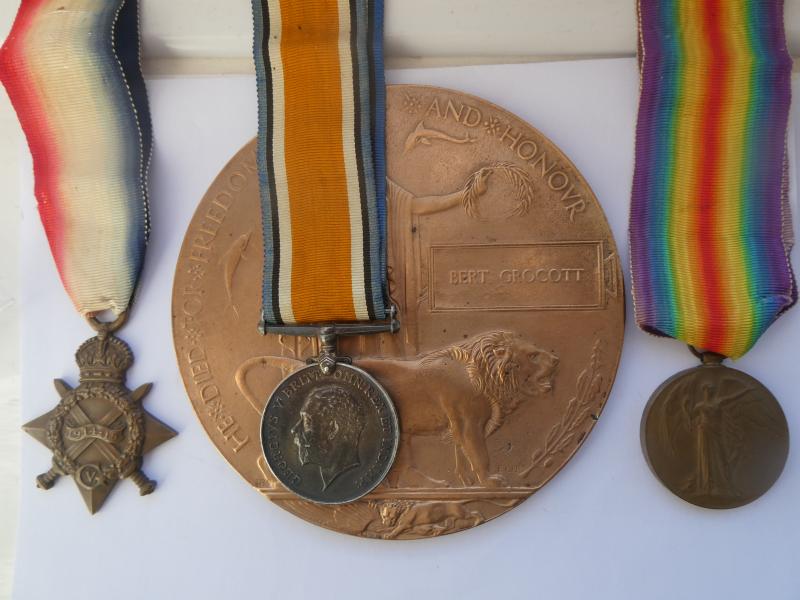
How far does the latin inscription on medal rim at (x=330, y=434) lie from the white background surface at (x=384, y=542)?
0.54 feet

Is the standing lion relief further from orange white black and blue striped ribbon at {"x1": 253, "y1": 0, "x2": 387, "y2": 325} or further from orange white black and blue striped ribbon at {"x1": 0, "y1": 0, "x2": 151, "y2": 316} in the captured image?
orange white black and blue striped ribbon at {"x1": 0, "y1": 0, "x2": 151, "y2": 316}

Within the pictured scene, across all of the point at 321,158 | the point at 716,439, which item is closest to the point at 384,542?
the point at 716,439

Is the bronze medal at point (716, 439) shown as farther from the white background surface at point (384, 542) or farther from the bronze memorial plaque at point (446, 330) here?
the bronze memorial plaque at point (446, 330)

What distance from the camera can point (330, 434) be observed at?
2.39 metres

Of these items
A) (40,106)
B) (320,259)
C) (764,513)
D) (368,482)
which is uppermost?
(40,106)

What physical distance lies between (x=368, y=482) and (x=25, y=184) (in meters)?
1.49

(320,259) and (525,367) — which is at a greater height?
(320,259)

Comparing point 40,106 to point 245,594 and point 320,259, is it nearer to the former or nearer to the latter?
point 320,259

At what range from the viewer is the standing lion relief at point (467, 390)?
2.36 metres

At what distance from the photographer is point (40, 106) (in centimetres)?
257

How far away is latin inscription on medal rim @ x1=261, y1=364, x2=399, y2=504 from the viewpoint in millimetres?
2363

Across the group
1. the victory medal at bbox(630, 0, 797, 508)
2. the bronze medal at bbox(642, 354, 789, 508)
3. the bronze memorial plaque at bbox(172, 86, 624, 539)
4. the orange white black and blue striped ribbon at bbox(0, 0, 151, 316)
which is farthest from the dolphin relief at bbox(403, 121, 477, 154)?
the bronze medal at bbox(642, 354, 789, 508)

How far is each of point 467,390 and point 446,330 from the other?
0.19 meters

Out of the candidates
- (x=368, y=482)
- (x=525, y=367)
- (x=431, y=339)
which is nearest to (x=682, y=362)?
(x=525, y=367)
